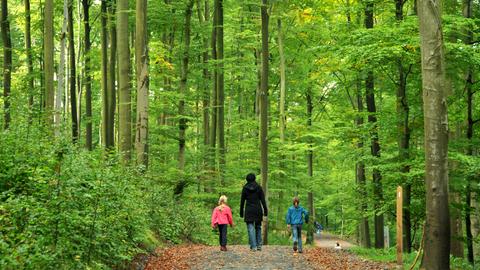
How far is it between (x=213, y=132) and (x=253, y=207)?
42.9 ft

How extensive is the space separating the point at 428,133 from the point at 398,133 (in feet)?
22.4

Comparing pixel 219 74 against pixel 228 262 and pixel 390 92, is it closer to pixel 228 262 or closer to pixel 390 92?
pixel 390 92

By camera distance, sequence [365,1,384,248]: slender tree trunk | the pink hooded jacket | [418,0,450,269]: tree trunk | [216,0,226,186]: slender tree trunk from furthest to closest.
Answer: [216,0,226,186]: slender tree trunk, [365,1,384,248]: slender tree trunk, the pink hooded jacket, [418,0,450,269]: tree trunk

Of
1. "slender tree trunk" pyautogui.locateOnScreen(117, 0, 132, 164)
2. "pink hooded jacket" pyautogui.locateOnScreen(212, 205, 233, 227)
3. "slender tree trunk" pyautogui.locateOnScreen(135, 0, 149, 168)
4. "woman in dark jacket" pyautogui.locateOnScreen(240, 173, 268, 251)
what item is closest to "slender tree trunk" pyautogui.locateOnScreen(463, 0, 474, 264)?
"woman in dark jacket" pyautogui.locateOnScreen(240, 173, 268, 251)

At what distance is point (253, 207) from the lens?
12977 mm

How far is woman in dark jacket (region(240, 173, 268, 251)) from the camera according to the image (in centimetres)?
1291

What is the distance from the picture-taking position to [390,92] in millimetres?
17797

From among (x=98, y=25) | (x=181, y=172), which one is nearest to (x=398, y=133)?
(x=181, y=172)

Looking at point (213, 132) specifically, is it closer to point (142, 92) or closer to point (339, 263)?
point (142, 92)

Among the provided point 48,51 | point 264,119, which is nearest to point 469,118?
point 264,119

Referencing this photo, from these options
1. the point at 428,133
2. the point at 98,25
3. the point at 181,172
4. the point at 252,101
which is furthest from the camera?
the point at 252,101

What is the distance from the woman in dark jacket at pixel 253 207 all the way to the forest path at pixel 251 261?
0.48 meters

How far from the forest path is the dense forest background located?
685 mm

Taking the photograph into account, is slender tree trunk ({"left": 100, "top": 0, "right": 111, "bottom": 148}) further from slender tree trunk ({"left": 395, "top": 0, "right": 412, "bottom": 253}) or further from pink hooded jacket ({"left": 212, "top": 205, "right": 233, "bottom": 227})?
slender tree trunk ({"left": 395, "top": 0, "right": 412, "bottom": 253})
